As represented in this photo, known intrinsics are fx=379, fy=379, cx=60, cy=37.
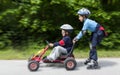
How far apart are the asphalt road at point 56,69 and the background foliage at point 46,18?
1.58 meters

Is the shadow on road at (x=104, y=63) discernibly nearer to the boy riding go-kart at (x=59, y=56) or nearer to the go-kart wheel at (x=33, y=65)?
the boy riding go-kart at (x=59, y=56)

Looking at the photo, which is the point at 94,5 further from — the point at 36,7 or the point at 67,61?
the point at 67,61

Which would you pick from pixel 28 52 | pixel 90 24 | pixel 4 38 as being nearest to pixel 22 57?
pixel 28 52

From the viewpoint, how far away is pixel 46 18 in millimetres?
10617

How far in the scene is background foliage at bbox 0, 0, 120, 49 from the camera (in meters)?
10.1

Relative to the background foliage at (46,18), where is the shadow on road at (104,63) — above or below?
below

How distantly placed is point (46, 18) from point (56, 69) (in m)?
2.79

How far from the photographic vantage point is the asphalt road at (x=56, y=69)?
25.6ft

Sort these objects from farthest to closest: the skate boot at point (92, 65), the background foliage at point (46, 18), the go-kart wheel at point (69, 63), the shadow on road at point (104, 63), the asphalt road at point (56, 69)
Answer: the background foliage at point (46, 18) < the shadow on road at point (104, 63) < the skate boot at point (92, 65) < the go-kart wheel at point (69, 63) < the asphalt road at point (56, 69)

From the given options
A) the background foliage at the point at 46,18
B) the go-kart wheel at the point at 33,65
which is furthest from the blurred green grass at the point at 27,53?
the go-kart wheel at the point at 33,65

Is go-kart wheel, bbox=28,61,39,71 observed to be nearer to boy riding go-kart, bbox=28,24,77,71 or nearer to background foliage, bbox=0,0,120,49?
boy riding go-kart, bbox=28,24,77,71

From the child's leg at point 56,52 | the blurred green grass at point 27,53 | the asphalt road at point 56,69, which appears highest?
the blurred green grass at point 27,53

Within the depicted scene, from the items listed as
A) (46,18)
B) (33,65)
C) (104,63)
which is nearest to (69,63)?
(33,65)

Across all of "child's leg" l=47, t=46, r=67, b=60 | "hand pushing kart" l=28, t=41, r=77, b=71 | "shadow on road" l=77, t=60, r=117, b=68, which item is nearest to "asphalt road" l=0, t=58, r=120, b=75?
"shadow on road" l=77, t=60, r=117, b=68
